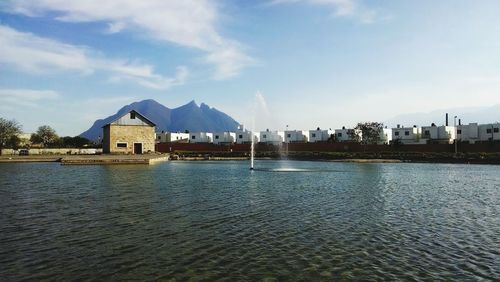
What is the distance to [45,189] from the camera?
95.1ft

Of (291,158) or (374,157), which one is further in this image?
(291,158)

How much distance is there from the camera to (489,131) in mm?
103000

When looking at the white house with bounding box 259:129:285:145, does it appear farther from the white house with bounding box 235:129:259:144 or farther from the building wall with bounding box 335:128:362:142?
the building wall with bounding box 335:128:362:142

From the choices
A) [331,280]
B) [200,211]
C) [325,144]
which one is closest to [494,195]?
[200,211]

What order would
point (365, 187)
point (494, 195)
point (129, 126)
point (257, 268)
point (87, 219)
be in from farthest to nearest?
1. point (129, 126)
2. point (365, 187)
3. point (494, 195)
4. point (87, 219)
5. point (257, 268)

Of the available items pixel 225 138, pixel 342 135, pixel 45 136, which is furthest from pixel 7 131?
pixel 342 135

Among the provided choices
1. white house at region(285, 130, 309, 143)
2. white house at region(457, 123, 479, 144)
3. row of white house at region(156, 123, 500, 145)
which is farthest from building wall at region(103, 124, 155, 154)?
white house at region(457, 123, 479, 144)

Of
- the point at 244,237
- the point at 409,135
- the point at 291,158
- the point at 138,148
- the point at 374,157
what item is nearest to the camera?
the point at 244,237

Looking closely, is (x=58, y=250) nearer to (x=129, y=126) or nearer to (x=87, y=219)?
(x=87, y=219)

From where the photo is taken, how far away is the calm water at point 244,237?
37.1ft

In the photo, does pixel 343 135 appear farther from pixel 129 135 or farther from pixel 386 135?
pixel 129 135

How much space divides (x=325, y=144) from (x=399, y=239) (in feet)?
312

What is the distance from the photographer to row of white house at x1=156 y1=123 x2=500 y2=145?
106 meters

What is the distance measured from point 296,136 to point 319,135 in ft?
23.4
